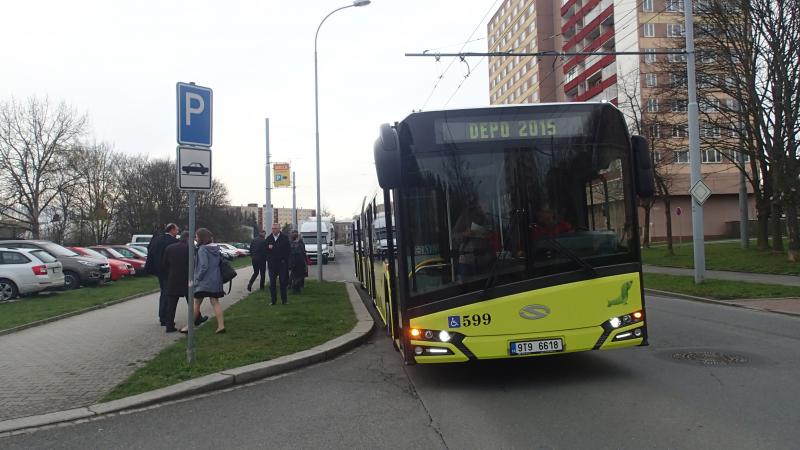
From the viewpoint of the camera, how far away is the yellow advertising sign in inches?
1298

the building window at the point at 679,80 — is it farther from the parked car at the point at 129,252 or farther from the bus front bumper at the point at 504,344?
the parked car at the point at 129,252

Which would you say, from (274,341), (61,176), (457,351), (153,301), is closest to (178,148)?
(274,341)

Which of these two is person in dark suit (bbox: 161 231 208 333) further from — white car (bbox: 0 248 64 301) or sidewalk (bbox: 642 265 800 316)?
sidewalk (bbox: 642 265 800 316)

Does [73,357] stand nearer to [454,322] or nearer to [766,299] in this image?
[454,322]

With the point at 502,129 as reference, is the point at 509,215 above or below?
below

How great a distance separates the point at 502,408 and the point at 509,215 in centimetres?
181

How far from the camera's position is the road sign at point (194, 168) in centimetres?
696

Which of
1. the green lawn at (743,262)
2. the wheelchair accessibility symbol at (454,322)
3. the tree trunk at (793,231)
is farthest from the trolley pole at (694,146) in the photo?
the wheelchair accessibility symbol at (454,322)

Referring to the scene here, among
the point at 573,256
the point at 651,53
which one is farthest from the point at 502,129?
the point at 651,53

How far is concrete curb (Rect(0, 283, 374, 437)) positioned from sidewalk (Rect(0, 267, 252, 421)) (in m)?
0.24

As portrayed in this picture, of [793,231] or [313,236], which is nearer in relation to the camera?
[793,231]

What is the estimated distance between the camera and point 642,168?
6.09m

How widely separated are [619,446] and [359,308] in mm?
8692

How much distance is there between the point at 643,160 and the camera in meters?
6.09
